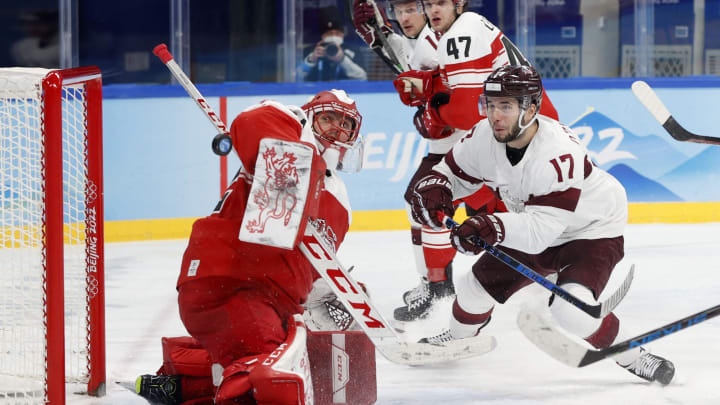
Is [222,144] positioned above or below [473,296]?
above

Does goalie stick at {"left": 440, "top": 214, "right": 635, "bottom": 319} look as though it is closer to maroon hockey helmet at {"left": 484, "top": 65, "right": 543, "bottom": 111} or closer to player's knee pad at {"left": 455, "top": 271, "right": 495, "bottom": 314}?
player's knee pad at {"left": 455, "top": 271, "right": 495, "bottom": 314}

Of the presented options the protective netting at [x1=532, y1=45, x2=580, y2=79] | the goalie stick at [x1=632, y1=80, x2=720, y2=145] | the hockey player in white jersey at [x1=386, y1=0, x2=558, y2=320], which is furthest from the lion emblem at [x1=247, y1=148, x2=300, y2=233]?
the protective netting at [x1=532, y1=45, x2=580, y2=79]

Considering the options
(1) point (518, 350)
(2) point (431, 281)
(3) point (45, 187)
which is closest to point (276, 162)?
(3) point (45, 187)

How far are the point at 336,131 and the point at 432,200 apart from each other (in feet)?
1.32

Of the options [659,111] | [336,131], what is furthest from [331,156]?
[659,111]

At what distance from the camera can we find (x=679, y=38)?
17.9 ft

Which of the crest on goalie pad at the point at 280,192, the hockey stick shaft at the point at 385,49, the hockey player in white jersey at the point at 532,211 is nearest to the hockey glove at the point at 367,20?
the hockey stick shaft at the point at 385,49

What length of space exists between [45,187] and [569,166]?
124 centimetres

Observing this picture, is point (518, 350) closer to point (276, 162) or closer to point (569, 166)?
point (569, 166)

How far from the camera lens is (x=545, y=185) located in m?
2.32

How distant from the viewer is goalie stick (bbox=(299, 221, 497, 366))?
2.02 m

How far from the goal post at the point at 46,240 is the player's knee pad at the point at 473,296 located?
0.95m

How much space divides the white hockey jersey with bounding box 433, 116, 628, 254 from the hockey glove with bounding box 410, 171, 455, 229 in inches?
3.2

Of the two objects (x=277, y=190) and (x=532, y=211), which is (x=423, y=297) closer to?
(x=532, y=211)
